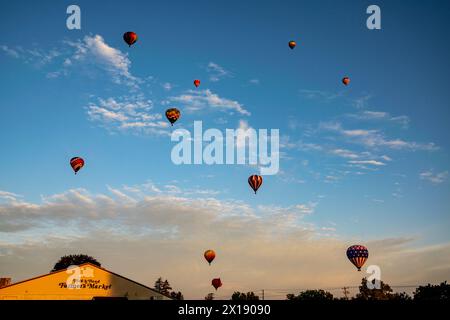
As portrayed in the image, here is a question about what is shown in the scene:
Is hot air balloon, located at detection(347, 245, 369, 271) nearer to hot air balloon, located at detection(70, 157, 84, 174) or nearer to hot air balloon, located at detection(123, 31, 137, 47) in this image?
hot air balloon, located at detection(70, 157, 84, 174)

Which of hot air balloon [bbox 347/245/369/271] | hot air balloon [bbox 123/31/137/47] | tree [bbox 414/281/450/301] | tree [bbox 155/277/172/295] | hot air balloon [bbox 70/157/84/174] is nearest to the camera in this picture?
hot air balloon [bbox 123/31/137/47]

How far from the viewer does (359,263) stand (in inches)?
1731

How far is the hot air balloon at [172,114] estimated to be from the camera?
1467 inches

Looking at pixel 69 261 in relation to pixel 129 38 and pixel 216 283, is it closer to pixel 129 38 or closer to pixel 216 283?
pixel 216 283

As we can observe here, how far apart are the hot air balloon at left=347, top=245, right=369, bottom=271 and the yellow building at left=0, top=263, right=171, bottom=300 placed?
75.7 ft

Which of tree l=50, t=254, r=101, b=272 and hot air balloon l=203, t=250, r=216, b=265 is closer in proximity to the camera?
hot air balloon l=203, t=250, r=216, b=265

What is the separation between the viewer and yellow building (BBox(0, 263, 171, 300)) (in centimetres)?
3747

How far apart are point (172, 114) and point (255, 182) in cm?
1121

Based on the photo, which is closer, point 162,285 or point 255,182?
point 255,182

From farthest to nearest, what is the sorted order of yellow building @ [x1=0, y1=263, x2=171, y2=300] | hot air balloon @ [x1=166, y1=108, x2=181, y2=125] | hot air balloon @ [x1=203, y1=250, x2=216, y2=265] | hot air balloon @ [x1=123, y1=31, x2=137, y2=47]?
hot air balloon @ [x1=203, y1=250, x2=216, y2=265], yellow building @ [x1=0, y1=263, x2=171, y2=300], hot air balloon @ [x1=166, y1=108, x2=181, y2=125], hot air balloon @ [x1=123, y1=31, x2=137, y2=47]

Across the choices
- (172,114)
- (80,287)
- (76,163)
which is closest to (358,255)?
(172,114)

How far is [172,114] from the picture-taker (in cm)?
3741

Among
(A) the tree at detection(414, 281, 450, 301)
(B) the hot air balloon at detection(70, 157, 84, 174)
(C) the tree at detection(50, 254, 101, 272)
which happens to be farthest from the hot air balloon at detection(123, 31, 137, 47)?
(A) the tree at detection(414, 281, 450, 301)
